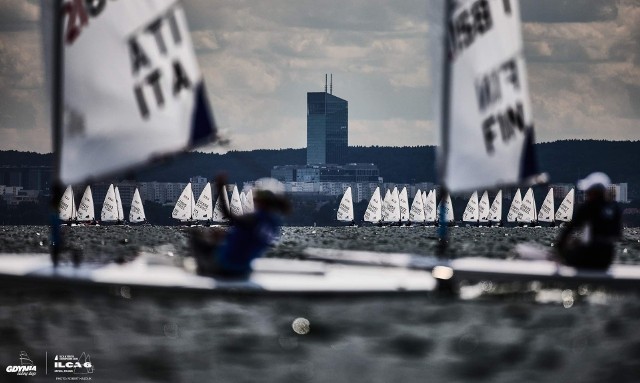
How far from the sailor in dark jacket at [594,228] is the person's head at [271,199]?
474 cm

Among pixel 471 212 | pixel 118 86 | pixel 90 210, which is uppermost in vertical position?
pixel 118 86

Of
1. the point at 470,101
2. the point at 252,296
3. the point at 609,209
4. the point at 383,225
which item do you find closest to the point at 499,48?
the point at 470,101

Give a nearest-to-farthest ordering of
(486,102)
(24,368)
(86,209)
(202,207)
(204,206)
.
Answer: (24,368), (486,102), (204,206), (202,207), (86,209)

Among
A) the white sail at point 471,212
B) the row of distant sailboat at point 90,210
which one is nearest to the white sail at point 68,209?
the row of distant sailboat at point 90,210

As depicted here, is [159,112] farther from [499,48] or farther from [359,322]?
[499,48]

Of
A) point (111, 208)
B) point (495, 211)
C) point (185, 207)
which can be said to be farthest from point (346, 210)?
point (111, 208)

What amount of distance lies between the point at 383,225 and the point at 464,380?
17339 cm

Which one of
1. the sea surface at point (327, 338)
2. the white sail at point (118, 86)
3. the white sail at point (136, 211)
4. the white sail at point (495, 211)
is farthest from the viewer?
the white sail at point (495, 211)

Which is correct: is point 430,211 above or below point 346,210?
below

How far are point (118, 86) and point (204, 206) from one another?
450ft

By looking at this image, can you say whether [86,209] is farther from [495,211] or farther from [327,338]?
[327,338]

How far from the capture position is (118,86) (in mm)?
20984

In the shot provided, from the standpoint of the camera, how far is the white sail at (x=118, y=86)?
68.4ft

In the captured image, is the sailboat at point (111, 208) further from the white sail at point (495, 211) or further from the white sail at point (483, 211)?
the white sail at point (495, 211)
